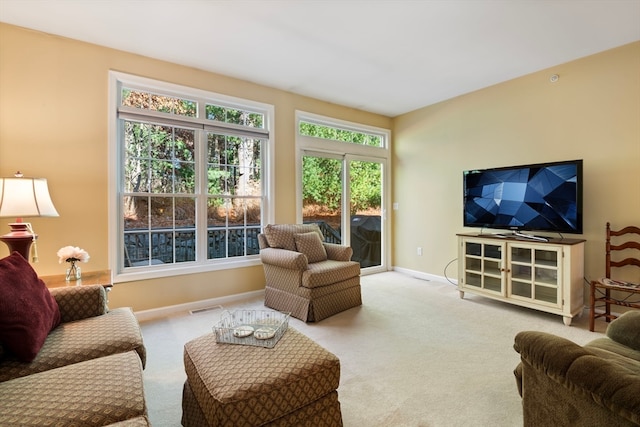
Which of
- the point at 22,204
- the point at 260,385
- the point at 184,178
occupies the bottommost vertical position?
the point at 260,385

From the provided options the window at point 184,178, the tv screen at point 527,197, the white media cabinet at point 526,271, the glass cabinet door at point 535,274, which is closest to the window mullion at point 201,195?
the window at point 184,178

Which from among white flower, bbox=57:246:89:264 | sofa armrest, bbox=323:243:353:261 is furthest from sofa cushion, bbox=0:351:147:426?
sofa armrest, bbox=323:243:353:261

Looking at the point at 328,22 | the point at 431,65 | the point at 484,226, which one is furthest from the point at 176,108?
the point at 484,226

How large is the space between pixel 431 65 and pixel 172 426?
12.2 feet

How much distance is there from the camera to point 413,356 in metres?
2.26

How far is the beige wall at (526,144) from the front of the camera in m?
2.93

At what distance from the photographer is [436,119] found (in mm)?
4523

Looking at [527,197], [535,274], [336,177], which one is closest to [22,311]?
[336,177]

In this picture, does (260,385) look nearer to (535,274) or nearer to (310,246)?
(310,246)

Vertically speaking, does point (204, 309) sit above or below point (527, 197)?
below

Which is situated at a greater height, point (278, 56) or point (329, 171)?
point (278, 56)

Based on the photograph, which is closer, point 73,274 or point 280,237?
point 73,274

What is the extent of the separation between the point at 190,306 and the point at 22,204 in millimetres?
1782

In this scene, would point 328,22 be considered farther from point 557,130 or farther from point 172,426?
point 172,426
